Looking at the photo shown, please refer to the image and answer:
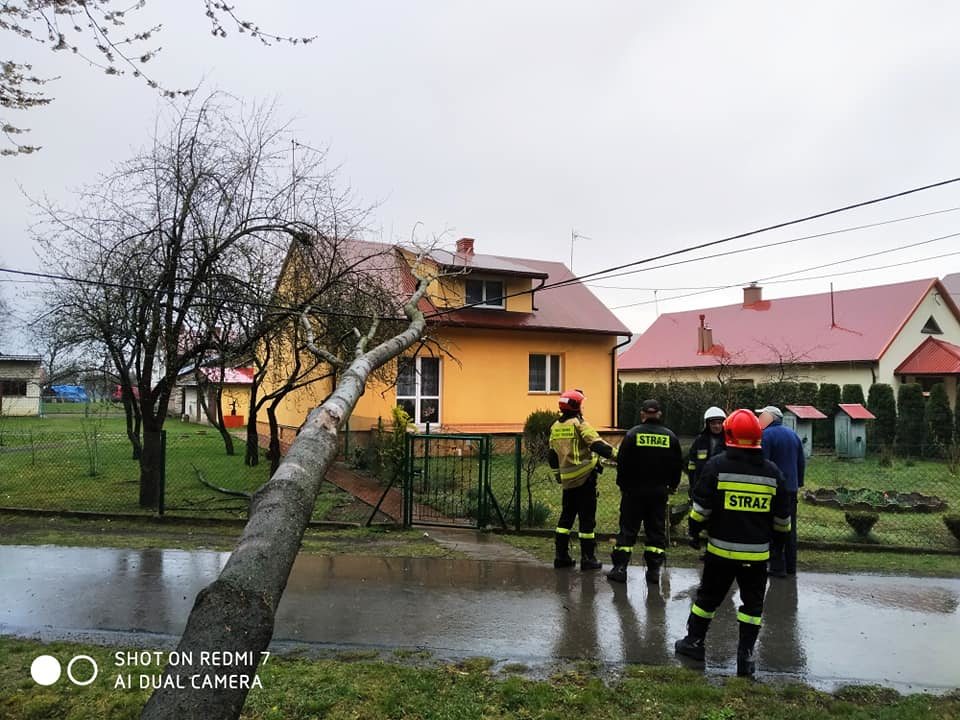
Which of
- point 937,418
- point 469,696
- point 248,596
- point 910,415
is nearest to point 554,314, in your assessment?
point 910,415

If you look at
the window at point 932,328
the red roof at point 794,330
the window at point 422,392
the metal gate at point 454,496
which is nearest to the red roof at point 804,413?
the red roof at point 794,330

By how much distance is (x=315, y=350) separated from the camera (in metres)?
6.28

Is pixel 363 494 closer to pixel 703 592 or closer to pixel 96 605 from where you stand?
pixel 96 605

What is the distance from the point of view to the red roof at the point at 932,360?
21.7m

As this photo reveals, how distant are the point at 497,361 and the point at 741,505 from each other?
567 inches

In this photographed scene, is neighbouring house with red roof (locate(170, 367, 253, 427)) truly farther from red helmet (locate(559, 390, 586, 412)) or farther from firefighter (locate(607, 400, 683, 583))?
firefighter (locate(607, 400, 683, 583))

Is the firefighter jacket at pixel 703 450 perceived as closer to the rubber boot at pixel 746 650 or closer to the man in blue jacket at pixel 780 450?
the man in blue jacket at pixel 780 450

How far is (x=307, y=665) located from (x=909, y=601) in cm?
540

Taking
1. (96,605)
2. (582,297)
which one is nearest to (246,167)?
(96,605)

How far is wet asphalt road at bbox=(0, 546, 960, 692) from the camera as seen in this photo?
15.4ft

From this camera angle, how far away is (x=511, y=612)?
5.53 metres

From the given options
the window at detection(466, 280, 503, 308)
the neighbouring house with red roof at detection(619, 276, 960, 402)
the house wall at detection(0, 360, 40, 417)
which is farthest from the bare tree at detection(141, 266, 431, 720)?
the house wall at detection(0, 360, 40, 417)

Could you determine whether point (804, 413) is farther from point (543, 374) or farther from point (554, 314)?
point (554, 314)

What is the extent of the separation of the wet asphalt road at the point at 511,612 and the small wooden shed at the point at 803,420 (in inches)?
460
